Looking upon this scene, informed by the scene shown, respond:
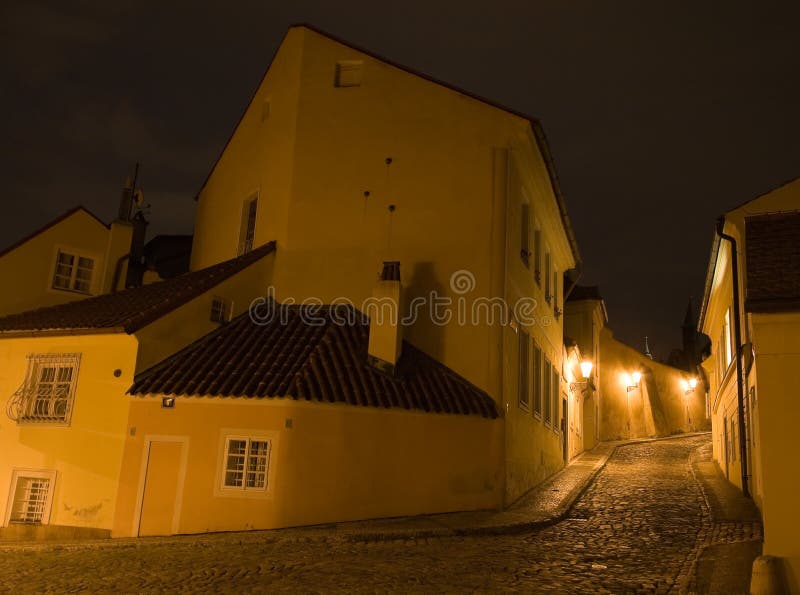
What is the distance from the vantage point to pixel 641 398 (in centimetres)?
4156

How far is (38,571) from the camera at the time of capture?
39.5 ft

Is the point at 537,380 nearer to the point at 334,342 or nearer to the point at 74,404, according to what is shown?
the point at 334,342

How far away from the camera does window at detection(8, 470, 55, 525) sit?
16141 millimetres

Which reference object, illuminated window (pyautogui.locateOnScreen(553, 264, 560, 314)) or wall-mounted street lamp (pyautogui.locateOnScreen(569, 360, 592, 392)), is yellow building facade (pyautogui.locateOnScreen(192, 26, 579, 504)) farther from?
wall-mounted street lamp (pyautogui.locateOnScreen(569, 360, 592, 392))

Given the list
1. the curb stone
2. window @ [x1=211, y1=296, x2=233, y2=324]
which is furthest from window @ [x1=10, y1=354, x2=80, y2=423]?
window @ [x1=211, y1=296, x2=233, y2=324]

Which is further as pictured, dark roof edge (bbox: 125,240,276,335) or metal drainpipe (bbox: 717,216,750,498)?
metal drainpipe (bbox: 717,216,750,498)

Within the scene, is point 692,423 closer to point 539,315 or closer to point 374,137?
point 539,315

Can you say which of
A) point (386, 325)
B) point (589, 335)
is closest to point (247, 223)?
point (386, 325)

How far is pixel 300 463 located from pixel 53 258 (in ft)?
41.0

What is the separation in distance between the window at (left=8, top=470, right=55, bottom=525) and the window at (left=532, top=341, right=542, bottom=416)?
11.9 metres

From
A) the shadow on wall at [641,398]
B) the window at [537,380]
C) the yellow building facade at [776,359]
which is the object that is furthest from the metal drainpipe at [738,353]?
the shadow on wall at [641,398]

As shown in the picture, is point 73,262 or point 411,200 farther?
point 73,262

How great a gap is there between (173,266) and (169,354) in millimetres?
14536

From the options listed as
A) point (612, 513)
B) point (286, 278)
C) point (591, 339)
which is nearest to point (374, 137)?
point (286, 278)
